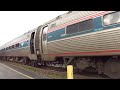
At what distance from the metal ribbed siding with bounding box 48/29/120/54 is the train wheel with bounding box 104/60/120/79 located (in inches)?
28.7

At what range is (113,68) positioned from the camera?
1124 cm

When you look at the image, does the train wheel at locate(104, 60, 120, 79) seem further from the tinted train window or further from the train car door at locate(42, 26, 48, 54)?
the train car door at locate(42, 26, 48, 54)

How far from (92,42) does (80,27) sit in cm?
158

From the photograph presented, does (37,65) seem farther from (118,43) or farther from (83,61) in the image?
(118,43)

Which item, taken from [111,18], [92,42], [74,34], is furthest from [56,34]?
[111,18]

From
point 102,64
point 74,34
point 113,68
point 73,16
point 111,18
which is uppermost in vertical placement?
point 73,16

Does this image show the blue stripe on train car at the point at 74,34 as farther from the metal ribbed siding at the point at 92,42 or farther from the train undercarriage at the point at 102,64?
the train undercarriage at the point at 102,64

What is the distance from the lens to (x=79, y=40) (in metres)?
13.3

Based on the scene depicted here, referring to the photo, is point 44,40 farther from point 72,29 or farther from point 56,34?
point 72,29

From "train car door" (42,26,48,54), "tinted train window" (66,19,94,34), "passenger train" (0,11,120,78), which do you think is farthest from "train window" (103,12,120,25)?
"train car door" (42,26,48,54)

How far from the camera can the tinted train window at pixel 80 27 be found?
12422 mm

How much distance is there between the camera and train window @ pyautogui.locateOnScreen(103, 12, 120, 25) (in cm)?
1071

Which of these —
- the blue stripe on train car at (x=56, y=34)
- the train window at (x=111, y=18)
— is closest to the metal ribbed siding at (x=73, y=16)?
the blue stripe on train car at (x=56, y=34)
